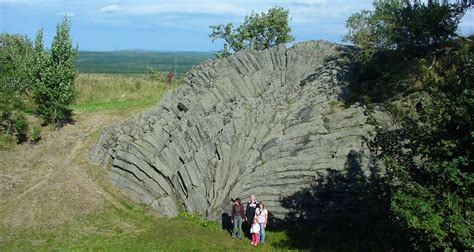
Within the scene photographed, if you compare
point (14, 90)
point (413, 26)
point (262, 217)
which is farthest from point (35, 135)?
point (413, 26)

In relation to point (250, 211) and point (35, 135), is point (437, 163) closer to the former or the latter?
point (250, 211)

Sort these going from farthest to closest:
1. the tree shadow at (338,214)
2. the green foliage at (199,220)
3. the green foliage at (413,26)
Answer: the green foliage at (413,26) < the green foliage at (199,220) < the tree shadow at (338,214)

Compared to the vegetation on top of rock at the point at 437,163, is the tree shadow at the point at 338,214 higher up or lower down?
lower down

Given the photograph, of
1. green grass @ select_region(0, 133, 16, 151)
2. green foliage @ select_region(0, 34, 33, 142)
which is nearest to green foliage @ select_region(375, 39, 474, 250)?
green grass @ select_region(0, 133, 16, 151)

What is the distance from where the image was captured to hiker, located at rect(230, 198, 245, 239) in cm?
2202

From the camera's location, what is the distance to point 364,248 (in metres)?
20.2

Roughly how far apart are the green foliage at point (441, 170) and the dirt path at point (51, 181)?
15090 millimetres

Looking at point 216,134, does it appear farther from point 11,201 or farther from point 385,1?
point 385,1

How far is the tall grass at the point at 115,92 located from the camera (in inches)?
1415

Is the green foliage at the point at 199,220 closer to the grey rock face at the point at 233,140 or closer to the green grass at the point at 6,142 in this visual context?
the grey rock face at the point at 233,140

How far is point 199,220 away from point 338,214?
6.56 m

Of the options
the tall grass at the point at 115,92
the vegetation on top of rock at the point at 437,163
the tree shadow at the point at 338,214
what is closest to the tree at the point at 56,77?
the tall grass at the point at 115,92

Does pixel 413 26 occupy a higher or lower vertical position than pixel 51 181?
higher

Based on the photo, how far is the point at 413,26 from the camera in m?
27.6
